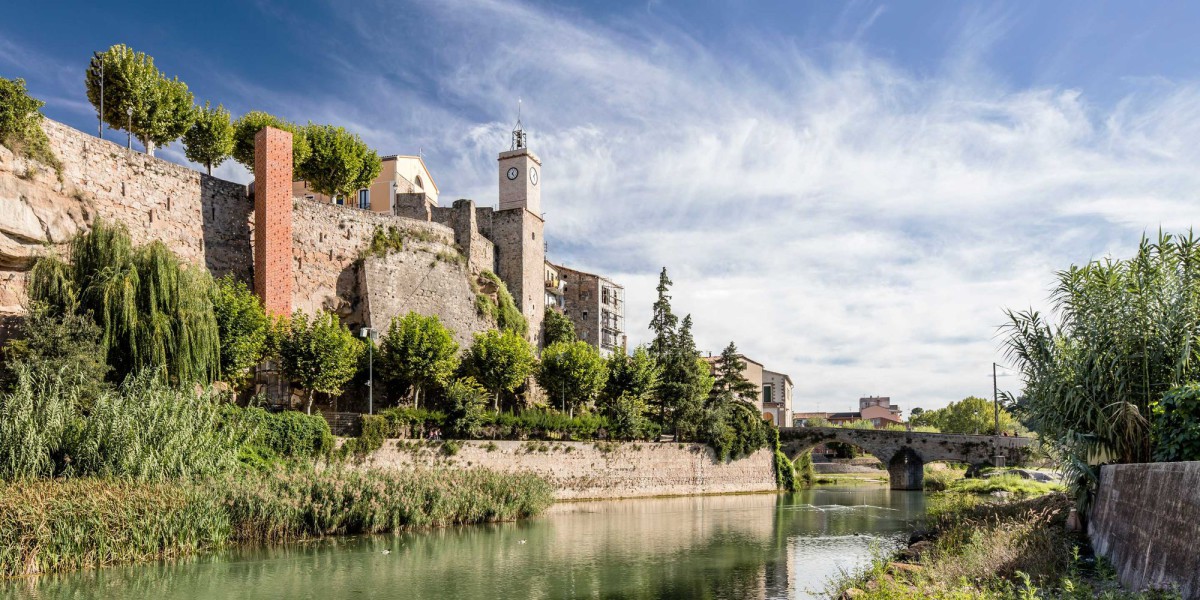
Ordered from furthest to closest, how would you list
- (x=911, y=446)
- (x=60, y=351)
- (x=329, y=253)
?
1. (x=911, y=446)
2. (x=329, y=253)
3. (x=60, y=351)

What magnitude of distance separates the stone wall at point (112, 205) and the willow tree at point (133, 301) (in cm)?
218

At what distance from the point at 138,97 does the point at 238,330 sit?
38.7 feet

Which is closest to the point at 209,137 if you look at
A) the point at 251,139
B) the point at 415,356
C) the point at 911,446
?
the point at 251,139

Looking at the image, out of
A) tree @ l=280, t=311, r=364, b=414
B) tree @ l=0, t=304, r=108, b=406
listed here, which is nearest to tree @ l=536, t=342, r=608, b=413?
tree @ l=280, t=311, r=364, b=414

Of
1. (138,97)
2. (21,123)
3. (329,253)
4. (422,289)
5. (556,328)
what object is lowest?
(556,328)

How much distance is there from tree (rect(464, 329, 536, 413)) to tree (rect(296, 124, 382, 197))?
13.4 meters

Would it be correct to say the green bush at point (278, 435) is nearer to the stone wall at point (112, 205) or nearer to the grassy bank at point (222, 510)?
the grassy bank at point (222, 510)

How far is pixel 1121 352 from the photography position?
16.5 metres

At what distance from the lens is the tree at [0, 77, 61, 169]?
1147 inches

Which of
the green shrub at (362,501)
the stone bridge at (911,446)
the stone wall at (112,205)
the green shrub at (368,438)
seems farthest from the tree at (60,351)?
the stone bridge at (911,446)

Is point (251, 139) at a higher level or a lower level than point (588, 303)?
higher

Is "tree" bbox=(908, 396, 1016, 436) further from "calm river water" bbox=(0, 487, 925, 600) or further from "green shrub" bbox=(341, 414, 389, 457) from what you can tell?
"green shrub" bbox=(341, 414, 389, 457)

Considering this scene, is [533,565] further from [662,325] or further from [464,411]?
[662,325]

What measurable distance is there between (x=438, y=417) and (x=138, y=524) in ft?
56.3
